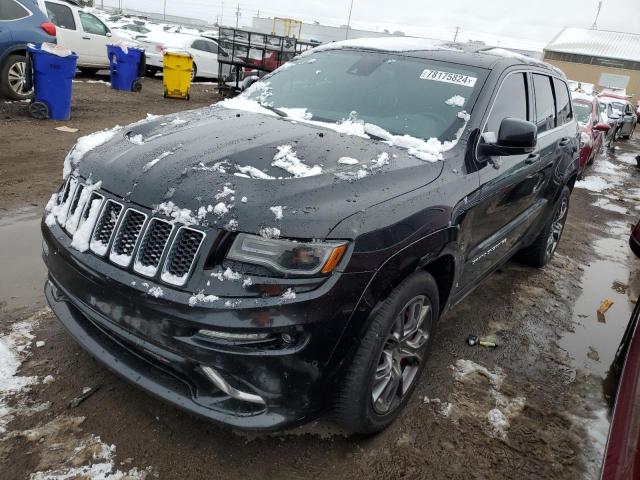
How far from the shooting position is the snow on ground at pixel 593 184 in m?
10.0

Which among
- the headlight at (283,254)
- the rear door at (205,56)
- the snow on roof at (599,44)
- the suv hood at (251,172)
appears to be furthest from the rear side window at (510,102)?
the snow on roof at (599,44)

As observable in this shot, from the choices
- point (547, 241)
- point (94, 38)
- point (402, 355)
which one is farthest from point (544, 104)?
point (94, 38)

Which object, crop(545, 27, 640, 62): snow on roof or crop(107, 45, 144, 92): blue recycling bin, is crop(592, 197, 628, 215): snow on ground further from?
crop(545, 27, 640, 62): snow on roof

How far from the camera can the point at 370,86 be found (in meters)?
3.33

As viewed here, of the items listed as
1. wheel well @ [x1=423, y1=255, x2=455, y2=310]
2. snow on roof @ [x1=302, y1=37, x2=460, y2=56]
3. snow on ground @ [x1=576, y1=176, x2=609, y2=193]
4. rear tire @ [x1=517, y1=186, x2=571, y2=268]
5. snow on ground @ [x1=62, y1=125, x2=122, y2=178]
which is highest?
snow on roof @ [x1=302, y1=37, x2=460, y2=56]

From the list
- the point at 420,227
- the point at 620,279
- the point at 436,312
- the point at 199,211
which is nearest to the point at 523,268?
the point at 620,279

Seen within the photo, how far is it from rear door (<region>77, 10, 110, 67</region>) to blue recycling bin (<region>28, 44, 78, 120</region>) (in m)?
4.81

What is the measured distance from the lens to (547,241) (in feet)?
16.6

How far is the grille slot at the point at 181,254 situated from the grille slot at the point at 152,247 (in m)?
A: 0.05

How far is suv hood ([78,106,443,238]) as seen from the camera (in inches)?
81.2

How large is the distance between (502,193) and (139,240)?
2275 millimetres

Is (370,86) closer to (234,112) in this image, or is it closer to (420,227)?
(234,112)

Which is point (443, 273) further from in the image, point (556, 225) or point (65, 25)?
point (65, 25)

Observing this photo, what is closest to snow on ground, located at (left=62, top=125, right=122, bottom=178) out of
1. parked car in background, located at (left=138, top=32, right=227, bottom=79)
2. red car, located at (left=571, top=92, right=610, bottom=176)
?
red car, located at (left=571, top=92, right=610, bottom=176)
